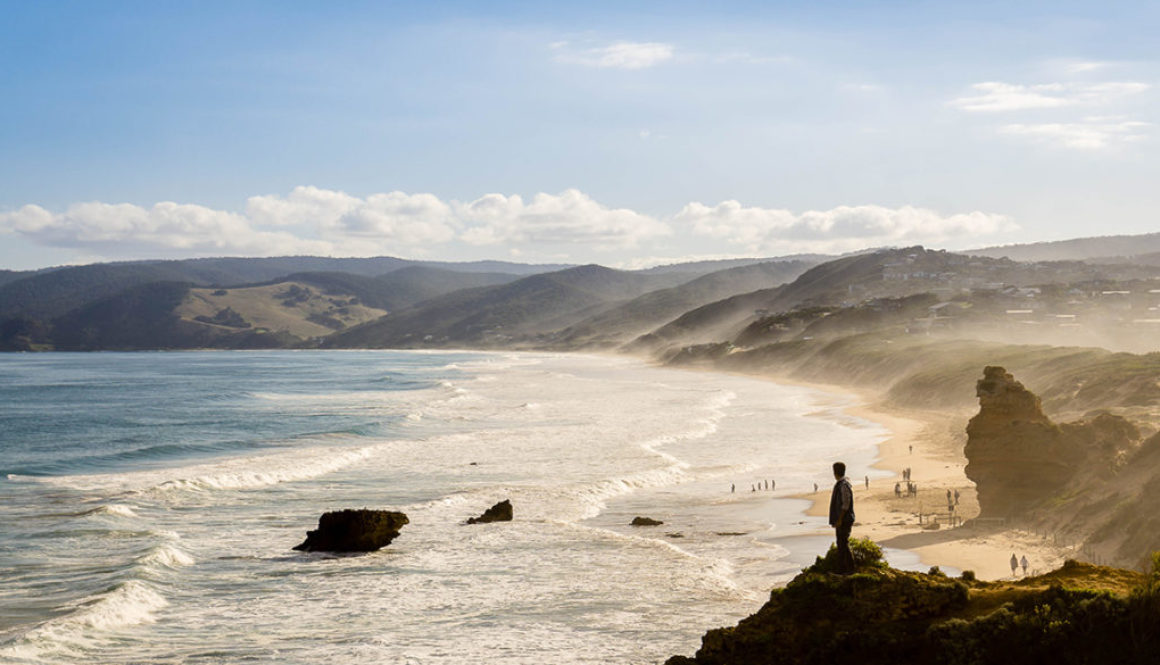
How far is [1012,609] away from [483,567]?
14.7m

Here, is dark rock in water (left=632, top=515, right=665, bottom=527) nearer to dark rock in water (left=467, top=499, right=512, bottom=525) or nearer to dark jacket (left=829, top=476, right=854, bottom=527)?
dark rock in water (left=467, top=499, right=512, bottom=525)

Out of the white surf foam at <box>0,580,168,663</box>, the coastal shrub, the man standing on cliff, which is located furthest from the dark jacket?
the white surf foam at <box>0,580,168,663</box>

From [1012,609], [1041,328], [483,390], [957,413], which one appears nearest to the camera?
[1012,609]

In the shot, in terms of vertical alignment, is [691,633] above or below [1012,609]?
below

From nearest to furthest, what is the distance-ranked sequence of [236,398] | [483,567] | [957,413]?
[483,567] → [957,413] → [236,398]

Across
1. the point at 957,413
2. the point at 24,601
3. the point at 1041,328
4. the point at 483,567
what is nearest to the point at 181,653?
the point at 24,601

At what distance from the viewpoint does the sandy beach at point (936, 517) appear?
21281mm

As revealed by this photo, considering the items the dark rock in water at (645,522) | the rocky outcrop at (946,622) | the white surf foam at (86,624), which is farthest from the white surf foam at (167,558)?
the rocky outcrop at (946,622)

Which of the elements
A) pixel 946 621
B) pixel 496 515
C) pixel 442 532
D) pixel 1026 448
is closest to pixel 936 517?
pixel 1026 448

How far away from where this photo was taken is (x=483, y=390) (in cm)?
9150

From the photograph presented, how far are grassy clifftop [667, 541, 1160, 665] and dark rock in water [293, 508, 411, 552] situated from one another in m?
15.4

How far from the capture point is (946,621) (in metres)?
10.3

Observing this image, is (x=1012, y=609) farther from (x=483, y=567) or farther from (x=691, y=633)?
(x=483, y=567)

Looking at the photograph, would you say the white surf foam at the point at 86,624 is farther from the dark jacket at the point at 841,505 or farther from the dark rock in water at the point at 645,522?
the dark jacket at the point at 841,505
